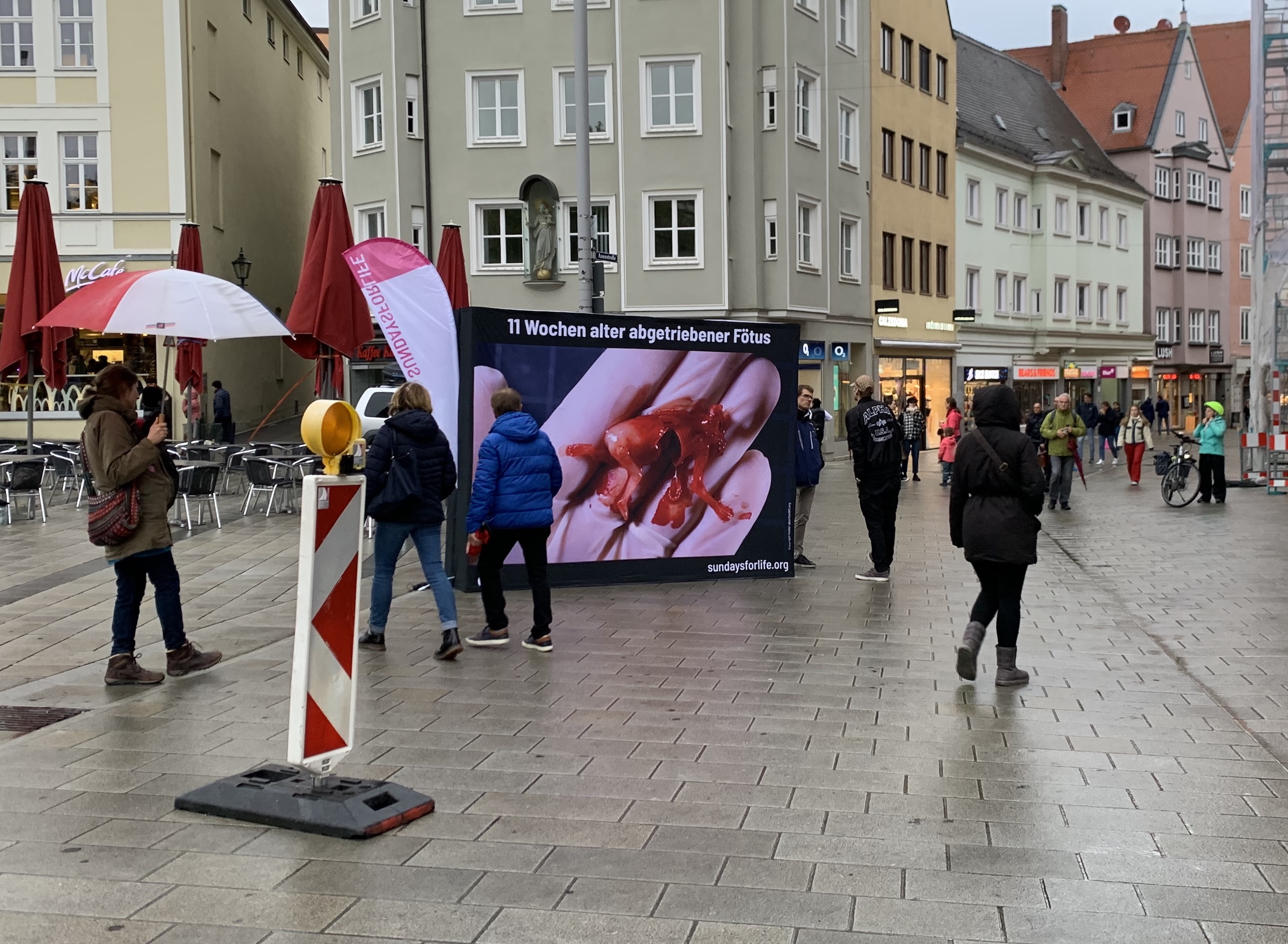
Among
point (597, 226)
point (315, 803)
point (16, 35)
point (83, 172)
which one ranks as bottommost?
point (315, 803)

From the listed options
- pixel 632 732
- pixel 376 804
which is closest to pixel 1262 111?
pixel 632 732

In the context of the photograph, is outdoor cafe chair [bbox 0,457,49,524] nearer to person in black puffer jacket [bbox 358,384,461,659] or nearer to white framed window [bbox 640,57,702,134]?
person in black puffer jacket [bbox 358,384,461,659]

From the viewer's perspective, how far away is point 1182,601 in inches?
476

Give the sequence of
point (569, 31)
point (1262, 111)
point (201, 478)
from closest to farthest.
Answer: point (201, 478) < point (1262, 111) < point (569, 31)

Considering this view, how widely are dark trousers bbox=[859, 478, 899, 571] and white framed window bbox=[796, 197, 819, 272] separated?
26.2m

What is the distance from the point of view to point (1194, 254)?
230ft

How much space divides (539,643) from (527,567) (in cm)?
52

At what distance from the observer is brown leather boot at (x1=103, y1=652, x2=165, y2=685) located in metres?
8.43

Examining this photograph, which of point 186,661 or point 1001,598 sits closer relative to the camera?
point 1001,598

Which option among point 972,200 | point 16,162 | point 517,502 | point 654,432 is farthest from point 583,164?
point 972,200

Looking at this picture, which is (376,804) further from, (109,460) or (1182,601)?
(1182,601)

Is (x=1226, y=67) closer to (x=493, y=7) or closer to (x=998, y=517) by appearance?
(x=493, y=7)

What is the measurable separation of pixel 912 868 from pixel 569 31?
3401cm

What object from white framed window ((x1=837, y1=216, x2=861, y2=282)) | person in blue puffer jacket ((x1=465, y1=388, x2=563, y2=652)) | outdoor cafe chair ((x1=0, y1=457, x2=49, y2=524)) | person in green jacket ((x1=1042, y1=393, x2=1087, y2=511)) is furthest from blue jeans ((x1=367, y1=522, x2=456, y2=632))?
white framed window ((x1=837, y1=216, x2=861, y2=282))
